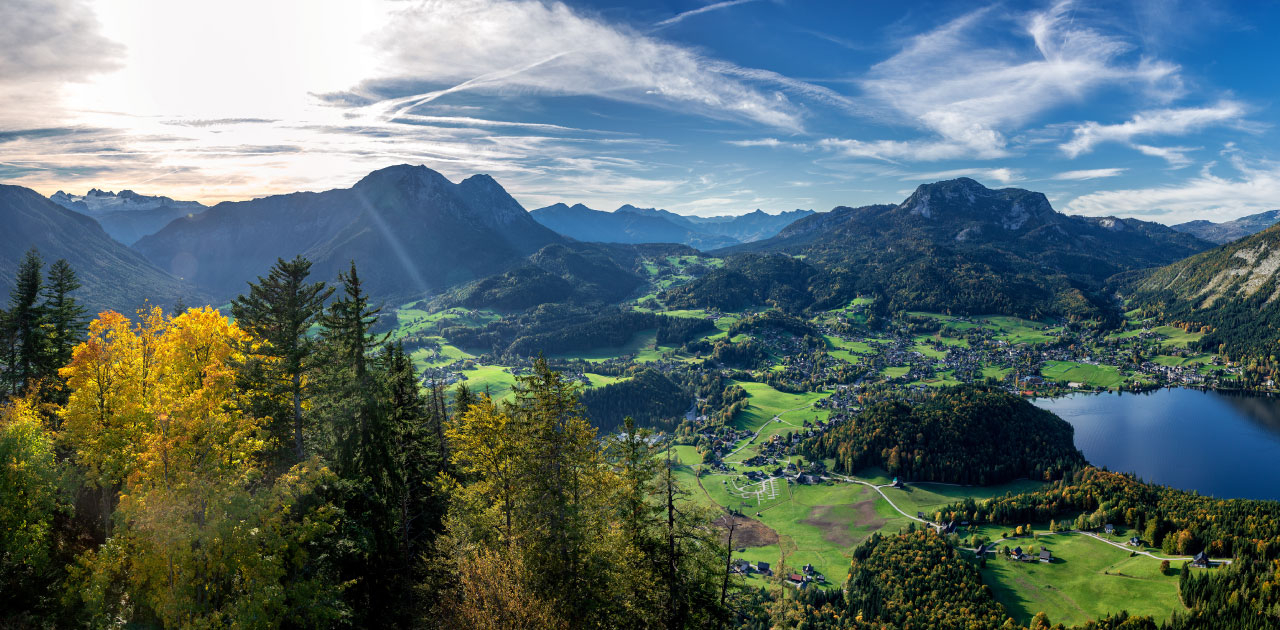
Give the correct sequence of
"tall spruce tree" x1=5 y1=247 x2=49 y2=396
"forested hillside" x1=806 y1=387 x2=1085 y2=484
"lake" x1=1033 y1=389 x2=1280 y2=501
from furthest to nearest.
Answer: "forested hillside" x1=806 y1=387 x2=1085 y2=484, "lake" x1=1033 y1=389 x2=1280 y2=501, "tall spruce tree" x1=5 y1=247 x2=49 y2=396

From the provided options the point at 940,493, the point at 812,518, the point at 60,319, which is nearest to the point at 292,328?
the point at 60,319

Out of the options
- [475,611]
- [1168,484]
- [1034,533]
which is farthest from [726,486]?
[475,611]

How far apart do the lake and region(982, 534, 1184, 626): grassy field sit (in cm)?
7082

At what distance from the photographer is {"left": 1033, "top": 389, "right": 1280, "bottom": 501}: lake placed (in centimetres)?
13862

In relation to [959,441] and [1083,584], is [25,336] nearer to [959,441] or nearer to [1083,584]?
[1083,584]

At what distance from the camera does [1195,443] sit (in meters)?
162

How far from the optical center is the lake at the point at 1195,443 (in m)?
139

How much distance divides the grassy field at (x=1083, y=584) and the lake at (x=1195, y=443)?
232 ft

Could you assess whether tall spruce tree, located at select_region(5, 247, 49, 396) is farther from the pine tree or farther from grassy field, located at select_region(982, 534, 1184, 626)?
grassy field, located at select_region(982, 534, 1184, 626)

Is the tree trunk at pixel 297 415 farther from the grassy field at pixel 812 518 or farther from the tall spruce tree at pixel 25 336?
the grassy field at pixel 812 518

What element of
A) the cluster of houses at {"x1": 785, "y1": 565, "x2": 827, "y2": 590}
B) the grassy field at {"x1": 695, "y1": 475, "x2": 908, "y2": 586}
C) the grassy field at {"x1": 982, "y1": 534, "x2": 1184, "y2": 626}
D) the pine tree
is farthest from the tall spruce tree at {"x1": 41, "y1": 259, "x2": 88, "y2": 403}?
the grassy field at {"x1": 982, "y1": 534, "x2": 1184, "y2": 626}

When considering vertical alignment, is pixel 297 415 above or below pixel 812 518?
above

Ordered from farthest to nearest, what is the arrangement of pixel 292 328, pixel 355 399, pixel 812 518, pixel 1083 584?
pixel 812 518
pixel 1083 584
pixel 292 328
pixel 355 399

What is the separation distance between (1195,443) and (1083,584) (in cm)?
12436
